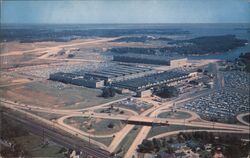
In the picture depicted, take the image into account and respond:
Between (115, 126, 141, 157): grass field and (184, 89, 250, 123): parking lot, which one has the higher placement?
(184, 89, 250, 123): parking lot

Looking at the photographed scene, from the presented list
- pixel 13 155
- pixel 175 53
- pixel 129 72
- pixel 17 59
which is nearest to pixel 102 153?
pixel 13 155

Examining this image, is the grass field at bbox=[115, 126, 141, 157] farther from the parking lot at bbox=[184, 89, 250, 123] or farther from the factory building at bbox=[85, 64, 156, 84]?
the factory building at bbox=[85, 64, 156, 84]

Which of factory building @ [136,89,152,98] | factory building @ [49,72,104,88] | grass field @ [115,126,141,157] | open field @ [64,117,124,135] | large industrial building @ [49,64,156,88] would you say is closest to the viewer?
grass field @ [115,126,141,157]

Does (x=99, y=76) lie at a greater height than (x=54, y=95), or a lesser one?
greater

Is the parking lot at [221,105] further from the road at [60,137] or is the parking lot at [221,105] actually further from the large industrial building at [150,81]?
the road at [60,137]

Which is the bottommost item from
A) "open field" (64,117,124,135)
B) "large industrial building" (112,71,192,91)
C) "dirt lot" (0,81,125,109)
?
"open field" (64,117,124,135)

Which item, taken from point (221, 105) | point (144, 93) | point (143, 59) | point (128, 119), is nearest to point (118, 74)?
point (144, 93)

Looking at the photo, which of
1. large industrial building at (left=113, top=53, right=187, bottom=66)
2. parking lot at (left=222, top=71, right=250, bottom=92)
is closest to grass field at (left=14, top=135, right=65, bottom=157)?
parking lot at (left=222, top=71, right=250, bottom=92)

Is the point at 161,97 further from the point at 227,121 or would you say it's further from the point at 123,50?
the point at 123,50

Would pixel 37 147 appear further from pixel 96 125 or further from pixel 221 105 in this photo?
pixel 221 105

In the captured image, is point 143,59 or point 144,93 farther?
point 143,59

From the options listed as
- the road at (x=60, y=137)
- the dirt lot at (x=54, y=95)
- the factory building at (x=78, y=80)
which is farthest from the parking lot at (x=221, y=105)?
the factory building at (x=78, y=80)
